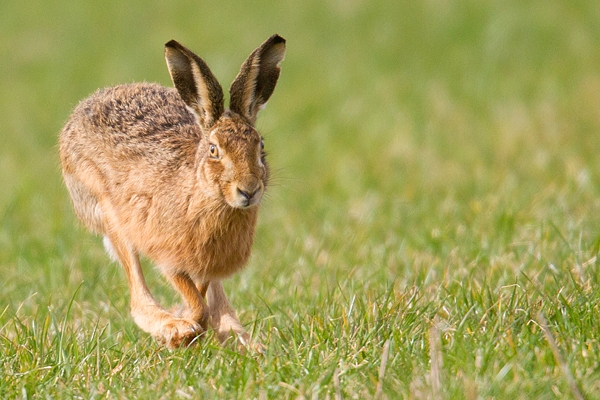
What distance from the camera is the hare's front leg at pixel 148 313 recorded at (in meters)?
4.73

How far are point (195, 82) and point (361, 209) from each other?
122 inches

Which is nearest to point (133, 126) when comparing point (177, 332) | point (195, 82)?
point (195, 82)

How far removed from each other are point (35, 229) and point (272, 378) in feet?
14.0

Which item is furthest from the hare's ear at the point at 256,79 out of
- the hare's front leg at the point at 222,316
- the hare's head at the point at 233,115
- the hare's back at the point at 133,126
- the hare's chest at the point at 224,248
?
the hare's front leg at the point at 222,316

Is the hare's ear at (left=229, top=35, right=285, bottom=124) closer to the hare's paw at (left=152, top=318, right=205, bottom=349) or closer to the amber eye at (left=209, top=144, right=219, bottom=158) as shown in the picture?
the amber eye at (left=209, top=144, right=219, bottom=158)

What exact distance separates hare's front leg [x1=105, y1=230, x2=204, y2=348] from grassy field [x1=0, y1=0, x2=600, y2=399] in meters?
0.15

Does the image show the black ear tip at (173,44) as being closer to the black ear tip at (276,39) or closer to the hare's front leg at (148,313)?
the black ear tip at (276,39)

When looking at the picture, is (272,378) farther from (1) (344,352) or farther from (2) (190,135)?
(2) (190,135)

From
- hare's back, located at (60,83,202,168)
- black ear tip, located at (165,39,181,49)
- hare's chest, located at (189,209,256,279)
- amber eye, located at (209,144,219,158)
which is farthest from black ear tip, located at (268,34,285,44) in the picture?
hare's chest, located at (189,209,256,279)

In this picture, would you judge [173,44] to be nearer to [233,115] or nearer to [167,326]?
[233,115]

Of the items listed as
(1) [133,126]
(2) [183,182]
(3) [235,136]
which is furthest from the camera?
(1) [133,126]

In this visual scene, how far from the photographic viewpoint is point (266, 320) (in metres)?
4.70

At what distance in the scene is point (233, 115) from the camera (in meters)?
4.88

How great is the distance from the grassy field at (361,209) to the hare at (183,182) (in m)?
0.27
